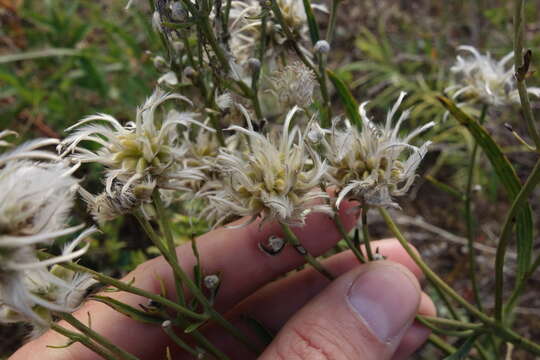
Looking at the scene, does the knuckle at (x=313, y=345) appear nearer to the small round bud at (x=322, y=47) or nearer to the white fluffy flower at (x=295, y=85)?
the white fluffy flower at (x=295, y=85)

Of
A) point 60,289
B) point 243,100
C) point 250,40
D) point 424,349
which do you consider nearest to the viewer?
point 60,289

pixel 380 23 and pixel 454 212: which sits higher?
pixel 380 23

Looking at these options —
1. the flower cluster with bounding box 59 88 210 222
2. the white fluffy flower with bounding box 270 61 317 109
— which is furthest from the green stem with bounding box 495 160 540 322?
the flower cluster with bounding box 59 88 210 222

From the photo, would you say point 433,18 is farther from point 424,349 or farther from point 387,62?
point 424,349

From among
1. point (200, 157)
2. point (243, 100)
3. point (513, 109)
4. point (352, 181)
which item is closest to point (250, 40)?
point (243, 100)

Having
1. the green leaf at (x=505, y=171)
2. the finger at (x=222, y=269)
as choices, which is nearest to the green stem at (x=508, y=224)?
the green leaf at (x=505, y=171)
